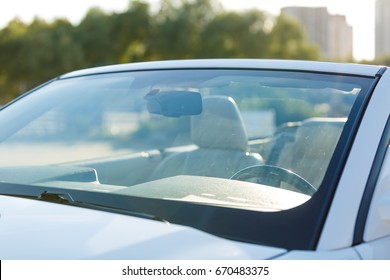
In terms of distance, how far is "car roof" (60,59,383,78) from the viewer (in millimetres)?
2057

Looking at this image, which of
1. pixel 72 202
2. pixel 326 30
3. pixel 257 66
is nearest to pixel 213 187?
pixel 72 202

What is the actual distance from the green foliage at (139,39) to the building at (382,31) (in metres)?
18.3

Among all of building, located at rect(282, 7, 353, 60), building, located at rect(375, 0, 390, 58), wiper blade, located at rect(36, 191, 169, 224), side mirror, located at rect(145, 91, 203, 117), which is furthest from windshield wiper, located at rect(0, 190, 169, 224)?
building, located at rect(375, 0, 390, 58)

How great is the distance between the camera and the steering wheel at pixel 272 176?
2037 millimetres

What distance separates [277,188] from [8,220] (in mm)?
793

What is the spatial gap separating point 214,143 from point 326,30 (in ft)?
257

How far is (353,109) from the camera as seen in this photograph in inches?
73.8

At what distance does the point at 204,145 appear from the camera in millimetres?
3045

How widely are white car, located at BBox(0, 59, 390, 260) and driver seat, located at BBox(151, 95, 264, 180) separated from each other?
0.04 feet

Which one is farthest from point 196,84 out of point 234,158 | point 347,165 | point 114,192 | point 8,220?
point 8,220

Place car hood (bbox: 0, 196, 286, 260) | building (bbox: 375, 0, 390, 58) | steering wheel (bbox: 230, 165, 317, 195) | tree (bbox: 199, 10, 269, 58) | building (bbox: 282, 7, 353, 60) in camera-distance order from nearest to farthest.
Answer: car hood (bbox: 0, 196, 286, 260), steering wheel (bbox: 230, 165, 317, 195), tree (bbox: 199, 10, 269, 58), building (bbox: 375, 0, 390, 58), building (bbox: 282, 7, 353, 60)

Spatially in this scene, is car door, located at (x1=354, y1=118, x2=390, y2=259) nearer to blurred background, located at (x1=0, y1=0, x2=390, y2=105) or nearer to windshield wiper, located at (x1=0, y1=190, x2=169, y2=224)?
windshield wiper, located at (x1=0, y1=190, x2=169, y2=224)

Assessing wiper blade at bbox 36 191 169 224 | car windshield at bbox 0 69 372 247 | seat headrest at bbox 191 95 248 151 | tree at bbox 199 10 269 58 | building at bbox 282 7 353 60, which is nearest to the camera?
wiper blade at bbox 36 191 169 224

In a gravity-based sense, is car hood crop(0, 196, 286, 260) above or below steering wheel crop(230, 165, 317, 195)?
below
